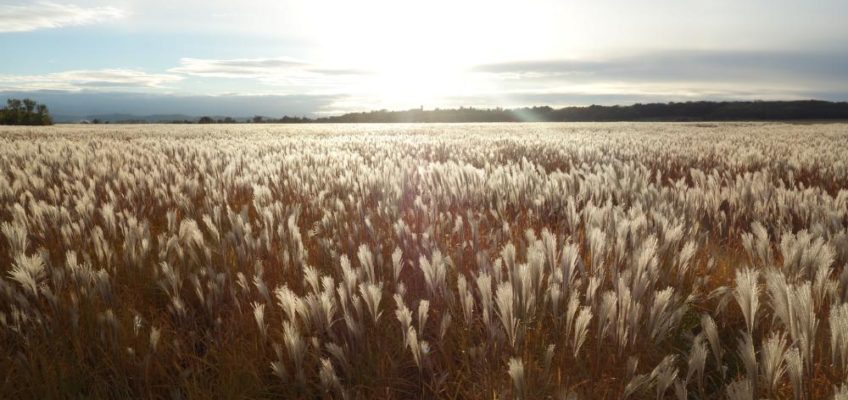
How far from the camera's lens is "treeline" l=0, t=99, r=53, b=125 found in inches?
2832

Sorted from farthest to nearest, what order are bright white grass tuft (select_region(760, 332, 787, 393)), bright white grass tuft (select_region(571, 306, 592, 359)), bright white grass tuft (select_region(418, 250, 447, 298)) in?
bright white grass tuft (select_region(418, 250, 447, 298)) < bright white grass tuft (select_region(571, 306, 592, 359)) < bright white grass tuft (select_region(760, 332, 787, 393))

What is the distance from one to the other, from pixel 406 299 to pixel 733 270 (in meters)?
1.59

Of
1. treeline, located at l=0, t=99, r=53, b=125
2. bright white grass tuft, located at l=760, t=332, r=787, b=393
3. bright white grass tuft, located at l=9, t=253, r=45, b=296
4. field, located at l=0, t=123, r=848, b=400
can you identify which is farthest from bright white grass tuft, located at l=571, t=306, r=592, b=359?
treeline, located at l=0, t=99, r=53, b=125

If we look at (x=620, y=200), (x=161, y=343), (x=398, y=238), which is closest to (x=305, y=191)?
(x=398, y=238)

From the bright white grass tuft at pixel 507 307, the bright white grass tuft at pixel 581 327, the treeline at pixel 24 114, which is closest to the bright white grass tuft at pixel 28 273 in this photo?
the bright white grass tuft at pixel 507 307

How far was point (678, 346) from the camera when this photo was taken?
1897 mm

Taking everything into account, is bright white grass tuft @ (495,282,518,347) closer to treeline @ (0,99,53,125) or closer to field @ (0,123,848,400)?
field @ (0,123,848,400)

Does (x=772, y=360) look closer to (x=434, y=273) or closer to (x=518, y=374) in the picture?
(x=518, y=374)

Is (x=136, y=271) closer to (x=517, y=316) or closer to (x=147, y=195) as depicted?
(x=517, y=316)

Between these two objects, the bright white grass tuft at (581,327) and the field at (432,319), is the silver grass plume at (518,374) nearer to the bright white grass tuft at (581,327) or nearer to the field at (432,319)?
the field at (432,319)

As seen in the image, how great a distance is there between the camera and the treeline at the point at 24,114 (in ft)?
236

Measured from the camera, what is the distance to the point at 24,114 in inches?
2864

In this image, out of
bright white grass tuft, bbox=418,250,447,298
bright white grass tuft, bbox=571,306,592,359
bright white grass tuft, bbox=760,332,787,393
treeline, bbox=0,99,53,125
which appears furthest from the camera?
treeline, bbox=0,99,53,125

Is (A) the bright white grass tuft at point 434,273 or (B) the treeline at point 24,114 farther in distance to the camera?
(B) the treeline at point 24,114
